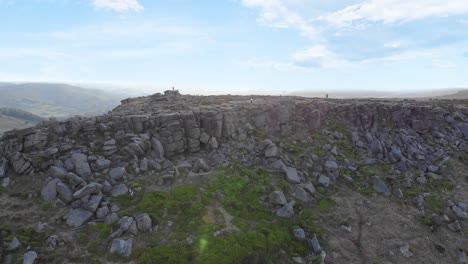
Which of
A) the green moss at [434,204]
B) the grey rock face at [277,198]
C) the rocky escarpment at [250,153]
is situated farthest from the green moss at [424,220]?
the grey rock face at [277,198]

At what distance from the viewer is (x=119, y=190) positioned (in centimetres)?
2466

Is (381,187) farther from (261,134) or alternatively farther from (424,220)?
(261,134)

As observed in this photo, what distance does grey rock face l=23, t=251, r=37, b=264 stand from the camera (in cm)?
1734

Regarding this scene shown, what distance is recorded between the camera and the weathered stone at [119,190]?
24344 millimetres

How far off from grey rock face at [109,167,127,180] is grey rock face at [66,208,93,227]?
4627 millimetres

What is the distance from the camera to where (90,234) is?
2020 cm

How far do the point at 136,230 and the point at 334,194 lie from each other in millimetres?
20285

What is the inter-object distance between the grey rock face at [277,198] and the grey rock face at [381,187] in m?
12.1

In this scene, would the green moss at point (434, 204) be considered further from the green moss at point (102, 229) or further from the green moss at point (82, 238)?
the green moss at point (82, 238)

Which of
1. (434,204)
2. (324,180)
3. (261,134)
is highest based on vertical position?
(261,134)

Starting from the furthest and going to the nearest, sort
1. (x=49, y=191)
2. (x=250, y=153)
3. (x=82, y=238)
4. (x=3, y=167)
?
(x=250, y=153), (x=3, y=167), (x=49, y=191), (x=82, y=238)

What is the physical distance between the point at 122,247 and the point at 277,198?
46.4 ft

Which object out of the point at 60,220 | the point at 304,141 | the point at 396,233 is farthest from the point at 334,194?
the point at 60,220

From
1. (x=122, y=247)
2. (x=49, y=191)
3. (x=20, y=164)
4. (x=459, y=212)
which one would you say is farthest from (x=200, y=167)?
(x=459, y=212)
